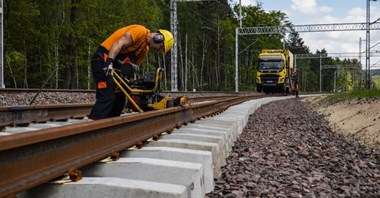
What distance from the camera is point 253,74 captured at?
7819 centimetres

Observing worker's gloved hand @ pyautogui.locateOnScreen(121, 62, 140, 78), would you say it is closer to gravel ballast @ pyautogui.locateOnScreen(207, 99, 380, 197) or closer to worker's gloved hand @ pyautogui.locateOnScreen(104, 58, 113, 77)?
worker's gloved hand @ pyautogui.locateOnScreen(104, 58, 113, 77)

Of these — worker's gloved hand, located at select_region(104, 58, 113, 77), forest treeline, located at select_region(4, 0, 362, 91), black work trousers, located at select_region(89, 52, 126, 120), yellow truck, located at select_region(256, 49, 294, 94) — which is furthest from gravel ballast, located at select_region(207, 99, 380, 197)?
yellow truck, located at select_region(256, 49, 294, 94)

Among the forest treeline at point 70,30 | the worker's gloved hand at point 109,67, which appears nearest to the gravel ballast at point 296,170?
the worker's gloved hand at point 109,67

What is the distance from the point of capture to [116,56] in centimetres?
527

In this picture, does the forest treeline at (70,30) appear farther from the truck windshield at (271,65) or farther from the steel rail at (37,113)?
the truck windshield at (271,65)

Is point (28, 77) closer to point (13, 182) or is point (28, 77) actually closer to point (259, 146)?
point (259, 146)

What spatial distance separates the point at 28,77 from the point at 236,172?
36002 millimetres

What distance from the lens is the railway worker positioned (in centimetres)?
501

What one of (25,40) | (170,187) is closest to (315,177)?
(170,187)

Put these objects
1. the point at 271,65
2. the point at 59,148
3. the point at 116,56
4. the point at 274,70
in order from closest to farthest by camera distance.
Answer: the point at 59,148 → the point at 116,56 → the point at 274,70 → the point at 271,65

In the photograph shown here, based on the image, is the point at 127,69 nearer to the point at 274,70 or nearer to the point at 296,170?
the point at 296,170

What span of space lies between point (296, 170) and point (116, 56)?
99.7 inches

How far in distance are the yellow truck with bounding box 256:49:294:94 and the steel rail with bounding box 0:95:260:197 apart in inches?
1319

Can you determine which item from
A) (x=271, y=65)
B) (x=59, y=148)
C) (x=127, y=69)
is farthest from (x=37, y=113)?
(x=271, y=65)
